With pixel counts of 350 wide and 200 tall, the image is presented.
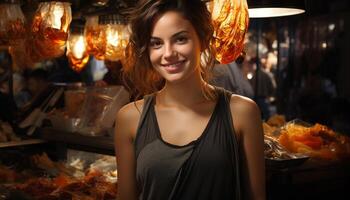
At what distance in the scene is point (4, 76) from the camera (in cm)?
724

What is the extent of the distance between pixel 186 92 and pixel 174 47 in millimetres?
291

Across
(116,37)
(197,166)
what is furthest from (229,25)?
(116,37)

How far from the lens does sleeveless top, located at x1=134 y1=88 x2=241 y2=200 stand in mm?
2311

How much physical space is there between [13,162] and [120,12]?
1726mm

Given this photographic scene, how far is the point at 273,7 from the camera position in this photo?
3129mm

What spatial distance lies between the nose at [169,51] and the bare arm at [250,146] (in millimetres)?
396

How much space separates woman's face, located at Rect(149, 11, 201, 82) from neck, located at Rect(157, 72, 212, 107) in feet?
0.42

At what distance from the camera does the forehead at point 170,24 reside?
7.68ft

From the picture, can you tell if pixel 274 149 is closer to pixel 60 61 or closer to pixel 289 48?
pixel 289 48

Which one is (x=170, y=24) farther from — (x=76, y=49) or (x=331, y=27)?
(x=331, y=27)

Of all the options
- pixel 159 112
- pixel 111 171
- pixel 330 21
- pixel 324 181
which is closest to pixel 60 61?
pixel 330 21

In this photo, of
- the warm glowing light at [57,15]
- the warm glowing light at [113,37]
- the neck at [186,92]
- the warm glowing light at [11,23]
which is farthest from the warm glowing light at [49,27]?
the neck at [186,92]

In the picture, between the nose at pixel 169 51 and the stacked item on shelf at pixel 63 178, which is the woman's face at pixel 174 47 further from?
the stacked item on shelf at pixel 63 178

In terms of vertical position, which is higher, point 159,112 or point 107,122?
point 159,112
